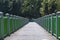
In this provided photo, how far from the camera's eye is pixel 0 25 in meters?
14.5

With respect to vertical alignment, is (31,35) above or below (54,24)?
below

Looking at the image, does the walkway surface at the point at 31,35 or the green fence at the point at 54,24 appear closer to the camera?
Result: the green fence at the point at 54,24

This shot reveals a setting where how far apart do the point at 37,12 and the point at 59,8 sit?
40627 millimetres

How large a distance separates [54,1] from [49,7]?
8.24 ft

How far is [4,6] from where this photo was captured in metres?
108

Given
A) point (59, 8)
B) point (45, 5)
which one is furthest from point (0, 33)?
point (45, 5)

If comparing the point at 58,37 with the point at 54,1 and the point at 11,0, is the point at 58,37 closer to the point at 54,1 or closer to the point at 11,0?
the point at 54,1

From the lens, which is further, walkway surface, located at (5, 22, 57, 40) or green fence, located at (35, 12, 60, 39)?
walkway surface, located at (5, 22, 57, 40)

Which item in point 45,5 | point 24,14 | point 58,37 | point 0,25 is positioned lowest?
point 24,14

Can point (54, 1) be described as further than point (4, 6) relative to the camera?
No

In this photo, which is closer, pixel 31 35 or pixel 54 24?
pixel 54 24

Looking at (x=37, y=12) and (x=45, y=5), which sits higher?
(x=45, y=5)

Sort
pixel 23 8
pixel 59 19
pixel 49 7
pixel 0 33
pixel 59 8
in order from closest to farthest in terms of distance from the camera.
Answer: pixel 0 33, pixel 59 19, pixel 59 8, pixel 49 7, pixel 23 8

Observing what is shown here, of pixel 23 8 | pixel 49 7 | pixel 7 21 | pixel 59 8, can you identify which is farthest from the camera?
pixel 23 8
